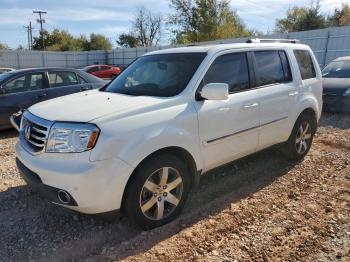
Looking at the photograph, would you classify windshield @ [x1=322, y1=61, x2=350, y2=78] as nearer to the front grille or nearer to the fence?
the fence

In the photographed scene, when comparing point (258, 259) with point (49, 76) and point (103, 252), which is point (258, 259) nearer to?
point (103, 252)

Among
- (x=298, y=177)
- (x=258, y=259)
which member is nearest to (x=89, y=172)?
(x=258, y=259)

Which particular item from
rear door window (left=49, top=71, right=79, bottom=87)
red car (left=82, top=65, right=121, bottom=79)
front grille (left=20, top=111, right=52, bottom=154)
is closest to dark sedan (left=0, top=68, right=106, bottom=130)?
rear door window (left=49, top=71, right=79, bottom=87)

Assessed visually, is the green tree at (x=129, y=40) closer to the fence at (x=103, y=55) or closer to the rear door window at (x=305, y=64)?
the fence at (x=103, y=55)

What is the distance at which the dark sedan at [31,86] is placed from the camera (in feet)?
25.8

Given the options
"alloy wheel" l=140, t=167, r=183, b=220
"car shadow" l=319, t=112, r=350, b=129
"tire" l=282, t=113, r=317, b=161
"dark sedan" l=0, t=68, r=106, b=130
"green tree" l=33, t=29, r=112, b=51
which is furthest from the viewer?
"green tree" l=33, t=29, r=112, b=51

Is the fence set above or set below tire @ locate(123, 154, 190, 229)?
above

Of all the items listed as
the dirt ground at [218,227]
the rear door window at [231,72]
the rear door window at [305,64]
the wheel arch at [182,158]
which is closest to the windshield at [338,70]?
the rear door window at [305,64]

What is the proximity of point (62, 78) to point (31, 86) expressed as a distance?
76cm

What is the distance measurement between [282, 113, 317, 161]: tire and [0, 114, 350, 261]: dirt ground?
0.44 m

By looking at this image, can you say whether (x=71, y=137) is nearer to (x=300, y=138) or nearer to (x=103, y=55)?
(x=300, y=138)

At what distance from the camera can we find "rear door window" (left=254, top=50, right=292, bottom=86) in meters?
4.79

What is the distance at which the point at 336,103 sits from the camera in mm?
9773

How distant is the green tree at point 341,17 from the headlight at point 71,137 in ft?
147
